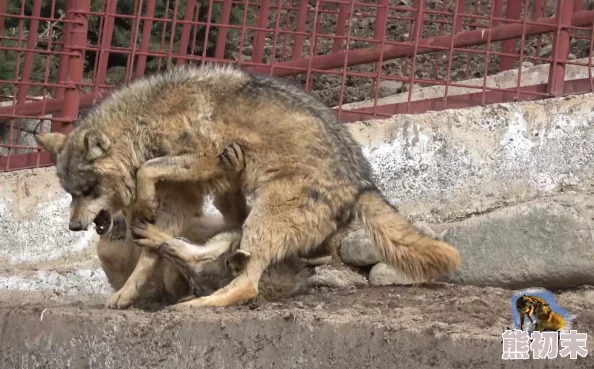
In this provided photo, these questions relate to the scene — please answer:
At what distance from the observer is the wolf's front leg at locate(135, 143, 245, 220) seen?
666 centimetres

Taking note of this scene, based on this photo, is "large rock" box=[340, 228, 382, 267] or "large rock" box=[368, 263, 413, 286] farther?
"large rock" box=[340, 228, 382, 267]

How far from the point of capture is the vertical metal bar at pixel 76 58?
9297 mm

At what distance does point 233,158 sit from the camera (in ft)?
21.9

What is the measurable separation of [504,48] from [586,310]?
4.97 metres

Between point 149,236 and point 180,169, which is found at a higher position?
point 180,169

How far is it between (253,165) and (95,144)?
105cm

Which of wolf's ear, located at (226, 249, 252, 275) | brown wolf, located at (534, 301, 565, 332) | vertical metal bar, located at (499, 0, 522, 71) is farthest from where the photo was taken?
vertical metal bar, located at (499, 0, 522, 71)

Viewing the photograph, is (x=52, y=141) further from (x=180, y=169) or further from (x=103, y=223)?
(x=180, y=169)

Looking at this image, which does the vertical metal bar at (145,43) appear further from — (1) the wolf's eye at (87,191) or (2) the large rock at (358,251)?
(1) the wolf's eye at (87,191)

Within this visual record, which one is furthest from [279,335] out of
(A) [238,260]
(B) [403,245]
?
(B) [403,245]

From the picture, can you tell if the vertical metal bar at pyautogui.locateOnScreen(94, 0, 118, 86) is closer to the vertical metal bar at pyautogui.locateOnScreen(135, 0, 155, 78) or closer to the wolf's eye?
the vertical metal bar at pyautogui.locateOnScreen(135, 0, 155, 78)

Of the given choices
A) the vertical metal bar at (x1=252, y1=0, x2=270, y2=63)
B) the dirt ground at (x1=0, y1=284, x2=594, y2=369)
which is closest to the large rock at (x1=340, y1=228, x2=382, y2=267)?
the dirt ground at (x1=0, y1=284, x2=594, y2=369)

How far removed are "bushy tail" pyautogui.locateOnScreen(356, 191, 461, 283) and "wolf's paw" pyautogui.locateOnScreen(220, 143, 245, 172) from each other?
2.68ft

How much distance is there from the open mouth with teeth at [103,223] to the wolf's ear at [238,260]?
3.01 ft
